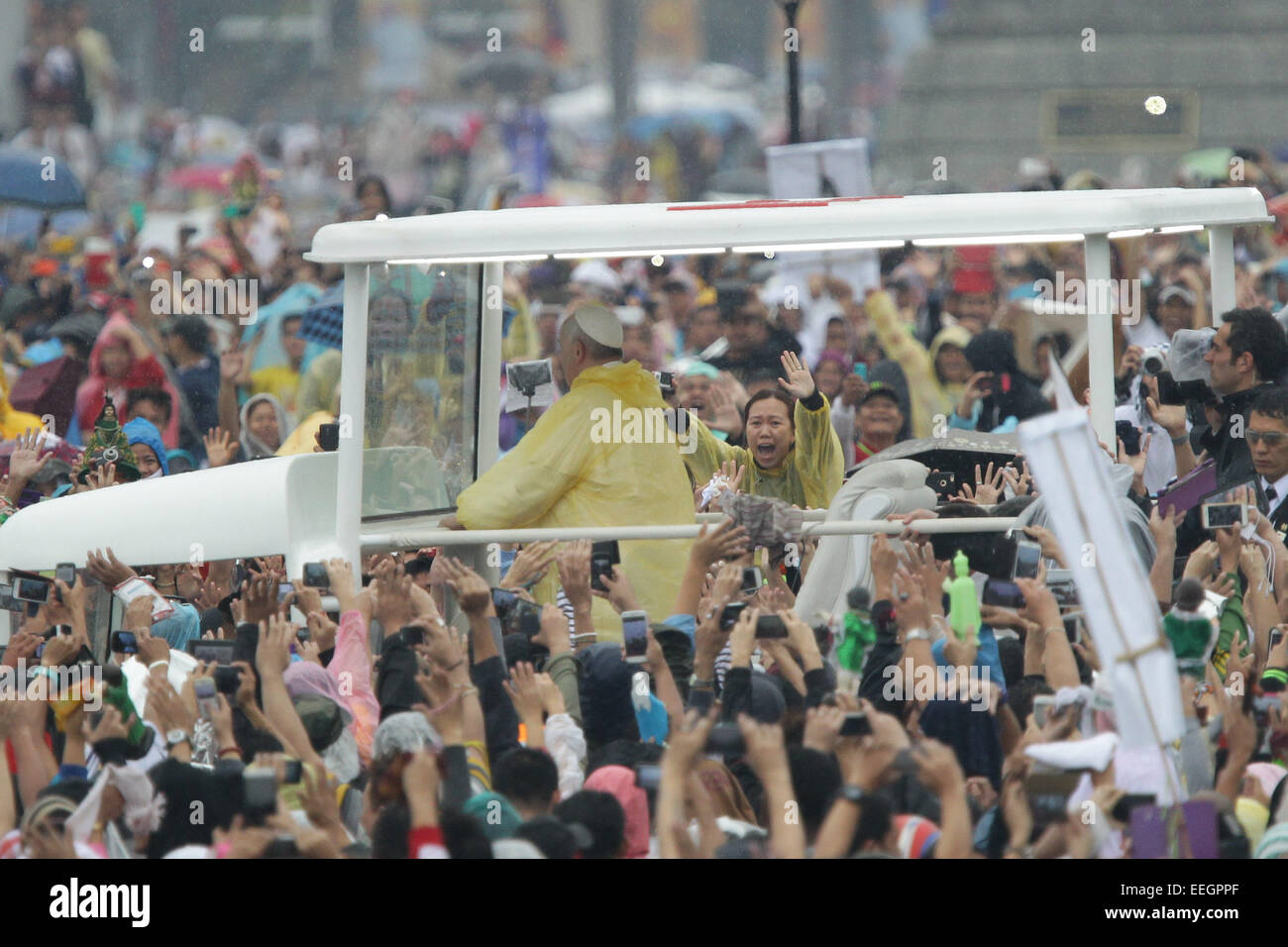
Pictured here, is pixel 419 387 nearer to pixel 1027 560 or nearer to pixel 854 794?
pixel 1027 560

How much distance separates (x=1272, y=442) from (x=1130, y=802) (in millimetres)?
2370

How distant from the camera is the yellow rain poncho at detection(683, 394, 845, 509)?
6848 millimetres

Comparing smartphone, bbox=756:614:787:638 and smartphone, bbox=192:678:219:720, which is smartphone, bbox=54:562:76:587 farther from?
smartphone, bbox=756:614:787:638

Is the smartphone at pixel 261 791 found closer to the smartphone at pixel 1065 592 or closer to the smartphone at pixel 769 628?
the smartphone at pixel 769 628

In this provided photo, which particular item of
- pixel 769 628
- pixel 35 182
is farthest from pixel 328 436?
pixel 35 182

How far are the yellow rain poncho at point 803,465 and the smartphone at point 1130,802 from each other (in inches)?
121

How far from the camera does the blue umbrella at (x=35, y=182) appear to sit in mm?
13250

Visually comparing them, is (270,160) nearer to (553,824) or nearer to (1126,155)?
(1126,155)

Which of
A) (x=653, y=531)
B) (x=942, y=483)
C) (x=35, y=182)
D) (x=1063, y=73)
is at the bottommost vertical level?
(x=653, y=531)

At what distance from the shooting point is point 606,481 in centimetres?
629

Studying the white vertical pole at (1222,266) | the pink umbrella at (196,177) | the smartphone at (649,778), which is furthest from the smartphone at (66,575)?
the pink umbrella at (196,177)

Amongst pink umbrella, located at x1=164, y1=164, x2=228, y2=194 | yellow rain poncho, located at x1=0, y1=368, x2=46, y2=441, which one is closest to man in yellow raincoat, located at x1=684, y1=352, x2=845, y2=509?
yellow rain poncho, located at x1=0, y1=368, x2=46, y2=441

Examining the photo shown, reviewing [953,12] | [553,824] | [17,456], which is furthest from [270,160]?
[553,824]
